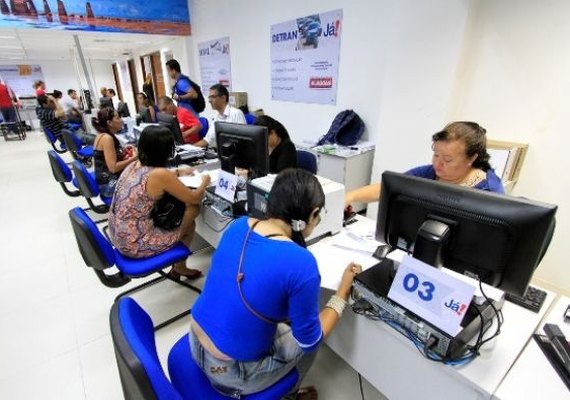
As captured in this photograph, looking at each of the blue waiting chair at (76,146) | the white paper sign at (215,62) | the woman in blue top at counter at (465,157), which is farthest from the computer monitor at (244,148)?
the white paper sign at (215,62)

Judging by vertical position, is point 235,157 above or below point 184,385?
above

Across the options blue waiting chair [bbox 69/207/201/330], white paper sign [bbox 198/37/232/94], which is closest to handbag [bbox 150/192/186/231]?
blue waiting chair [bbox 69/207/201/330]

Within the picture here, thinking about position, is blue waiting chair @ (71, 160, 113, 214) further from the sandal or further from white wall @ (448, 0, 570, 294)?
white wall @ (448, 0, 570, 294)

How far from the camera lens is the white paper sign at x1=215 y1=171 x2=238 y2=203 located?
5.63 ft

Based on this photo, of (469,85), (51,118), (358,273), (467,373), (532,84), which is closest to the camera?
(467,373)

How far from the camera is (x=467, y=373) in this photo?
0.82m

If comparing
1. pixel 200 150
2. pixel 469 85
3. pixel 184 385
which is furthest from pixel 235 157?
pixel 469 85

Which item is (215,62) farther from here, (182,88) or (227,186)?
(227,186)

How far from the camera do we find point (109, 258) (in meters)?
1.54

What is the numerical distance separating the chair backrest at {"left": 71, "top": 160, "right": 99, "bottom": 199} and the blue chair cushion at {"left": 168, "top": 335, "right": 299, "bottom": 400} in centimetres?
206

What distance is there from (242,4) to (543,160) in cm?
434

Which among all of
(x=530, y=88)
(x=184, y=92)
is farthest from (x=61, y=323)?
(x=530, y=88)

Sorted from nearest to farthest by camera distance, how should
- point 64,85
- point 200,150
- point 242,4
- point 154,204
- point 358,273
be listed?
point 358,273 < point 154,204 < point 200,150 < point 242,4 < point 64,85

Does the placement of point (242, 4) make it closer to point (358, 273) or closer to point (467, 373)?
point (358, 273)
